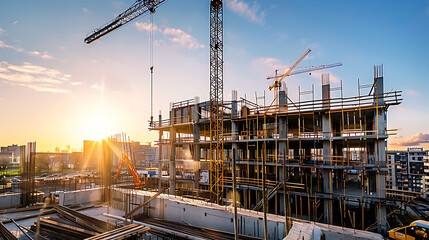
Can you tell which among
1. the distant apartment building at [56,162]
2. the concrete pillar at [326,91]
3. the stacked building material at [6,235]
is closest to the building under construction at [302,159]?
the concrete pillar at [326,91]

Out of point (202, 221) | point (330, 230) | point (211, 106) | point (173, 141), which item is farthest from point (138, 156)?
point (330, 230)

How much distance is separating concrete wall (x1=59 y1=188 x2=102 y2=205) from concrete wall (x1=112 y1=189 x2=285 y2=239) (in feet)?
23.3

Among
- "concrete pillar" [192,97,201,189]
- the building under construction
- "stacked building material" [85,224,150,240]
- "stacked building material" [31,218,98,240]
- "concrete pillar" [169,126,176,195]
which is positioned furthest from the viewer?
"concrete pillar" [169,126,176,195]

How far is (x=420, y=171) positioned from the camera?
66750mm

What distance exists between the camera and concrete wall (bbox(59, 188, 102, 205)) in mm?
20906

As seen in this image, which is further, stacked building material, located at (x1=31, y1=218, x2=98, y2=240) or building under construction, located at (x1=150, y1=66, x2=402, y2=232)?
building under construction, located at (x1=150, y1=66, x2=402, y2=232)

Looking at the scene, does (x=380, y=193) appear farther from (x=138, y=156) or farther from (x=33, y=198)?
(x=138, y=156)

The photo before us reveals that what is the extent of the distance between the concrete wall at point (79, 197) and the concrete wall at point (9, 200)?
15.7 ft

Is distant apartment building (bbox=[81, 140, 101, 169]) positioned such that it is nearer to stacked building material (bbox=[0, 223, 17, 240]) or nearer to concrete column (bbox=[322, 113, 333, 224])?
stacked building material (bbox=[0, 223, 17, 240])

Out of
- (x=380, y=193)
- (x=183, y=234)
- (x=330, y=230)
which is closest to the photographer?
(x=330, y=230)

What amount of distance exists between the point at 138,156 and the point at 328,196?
99226 millimetres

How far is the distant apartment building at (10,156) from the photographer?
8078cm

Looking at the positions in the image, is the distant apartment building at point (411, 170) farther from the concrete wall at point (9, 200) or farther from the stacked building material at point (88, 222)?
the concrete wall at point (9, 200)

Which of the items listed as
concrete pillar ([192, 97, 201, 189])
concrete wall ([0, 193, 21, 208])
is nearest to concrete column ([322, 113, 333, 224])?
concrete pillar ([192, 97, 201, 189])
